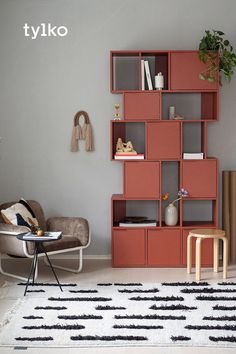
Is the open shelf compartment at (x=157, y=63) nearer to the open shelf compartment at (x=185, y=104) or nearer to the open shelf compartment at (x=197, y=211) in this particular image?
the open shelf compartment at (x=185, y=104)

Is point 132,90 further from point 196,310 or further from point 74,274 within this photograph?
point 196,310

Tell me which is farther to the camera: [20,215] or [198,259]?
[20,215]

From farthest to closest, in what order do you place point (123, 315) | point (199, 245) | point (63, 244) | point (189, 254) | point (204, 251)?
point (204, 251)
point (189, 254)
point (63, 244)
point (199, 245)
point (123, 315)

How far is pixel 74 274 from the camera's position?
6.25 metres

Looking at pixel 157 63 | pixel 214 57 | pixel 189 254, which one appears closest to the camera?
pixel 189 254

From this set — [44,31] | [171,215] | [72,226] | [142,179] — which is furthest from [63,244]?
[44,31]

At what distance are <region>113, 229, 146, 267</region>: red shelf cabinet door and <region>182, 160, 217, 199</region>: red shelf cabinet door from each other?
2.22 ft

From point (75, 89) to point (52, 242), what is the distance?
167 centimetres

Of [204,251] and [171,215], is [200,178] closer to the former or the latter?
[171,215]

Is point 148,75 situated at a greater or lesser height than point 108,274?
greater

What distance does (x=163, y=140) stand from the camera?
254 inches

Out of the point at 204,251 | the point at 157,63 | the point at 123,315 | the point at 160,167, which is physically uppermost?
the point at 157,63

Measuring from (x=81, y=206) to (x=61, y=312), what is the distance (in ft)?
6.72

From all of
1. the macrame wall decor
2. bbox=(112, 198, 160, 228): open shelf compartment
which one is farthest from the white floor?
the macrame wall decor
